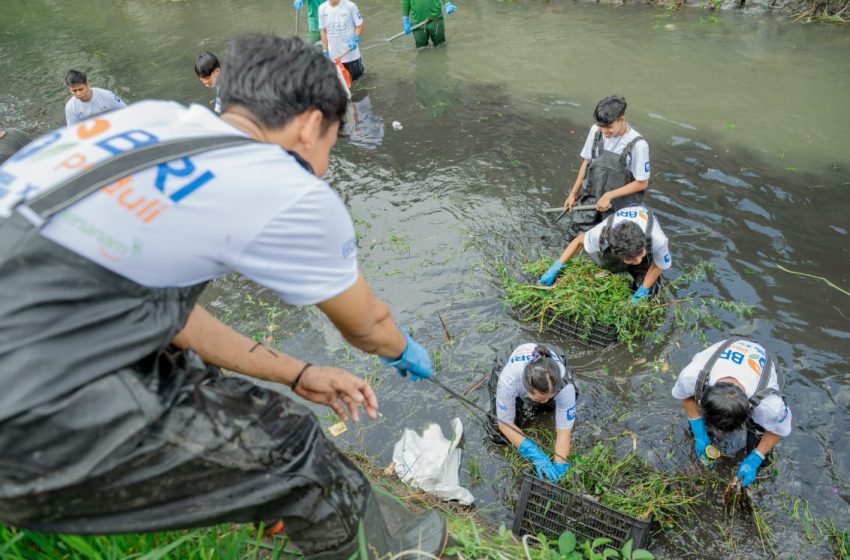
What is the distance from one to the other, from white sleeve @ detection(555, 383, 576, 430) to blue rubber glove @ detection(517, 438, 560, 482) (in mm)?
226

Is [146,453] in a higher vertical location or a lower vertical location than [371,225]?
higher

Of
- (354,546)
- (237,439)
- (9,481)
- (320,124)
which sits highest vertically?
(320,124)

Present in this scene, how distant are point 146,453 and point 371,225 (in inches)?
215

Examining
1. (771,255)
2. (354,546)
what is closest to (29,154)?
(354,546)

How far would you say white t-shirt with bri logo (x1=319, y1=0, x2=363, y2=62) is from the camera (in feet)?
30.9

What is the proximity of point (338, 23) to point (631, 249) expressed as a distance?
6451 millimetres

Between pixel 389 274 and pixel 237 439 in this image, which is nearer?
pixel 237 439

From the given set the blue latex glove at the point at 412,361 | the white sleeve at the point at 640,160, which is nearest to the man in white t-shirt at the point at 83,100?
the white sleeve at the point at 640,160

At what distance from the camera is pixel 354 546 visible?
216 centimetres

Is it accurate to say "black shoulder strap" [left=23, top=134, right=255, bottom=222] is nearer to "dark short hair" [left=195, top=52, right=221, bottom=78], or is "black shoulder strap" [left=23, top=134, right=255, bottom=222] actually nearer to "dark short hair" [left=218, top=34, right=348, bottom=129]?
"dark short hair" [left=218, top=34, right=348, bottom=129]

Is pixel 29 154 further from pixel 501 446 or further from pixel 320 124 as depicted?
pixel 501 446

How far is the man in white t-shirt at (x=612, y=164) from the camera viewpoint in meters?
5.57

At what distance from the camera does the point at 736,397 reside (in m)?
3.79

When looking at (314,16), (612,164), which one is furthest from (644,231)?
(314,16)
